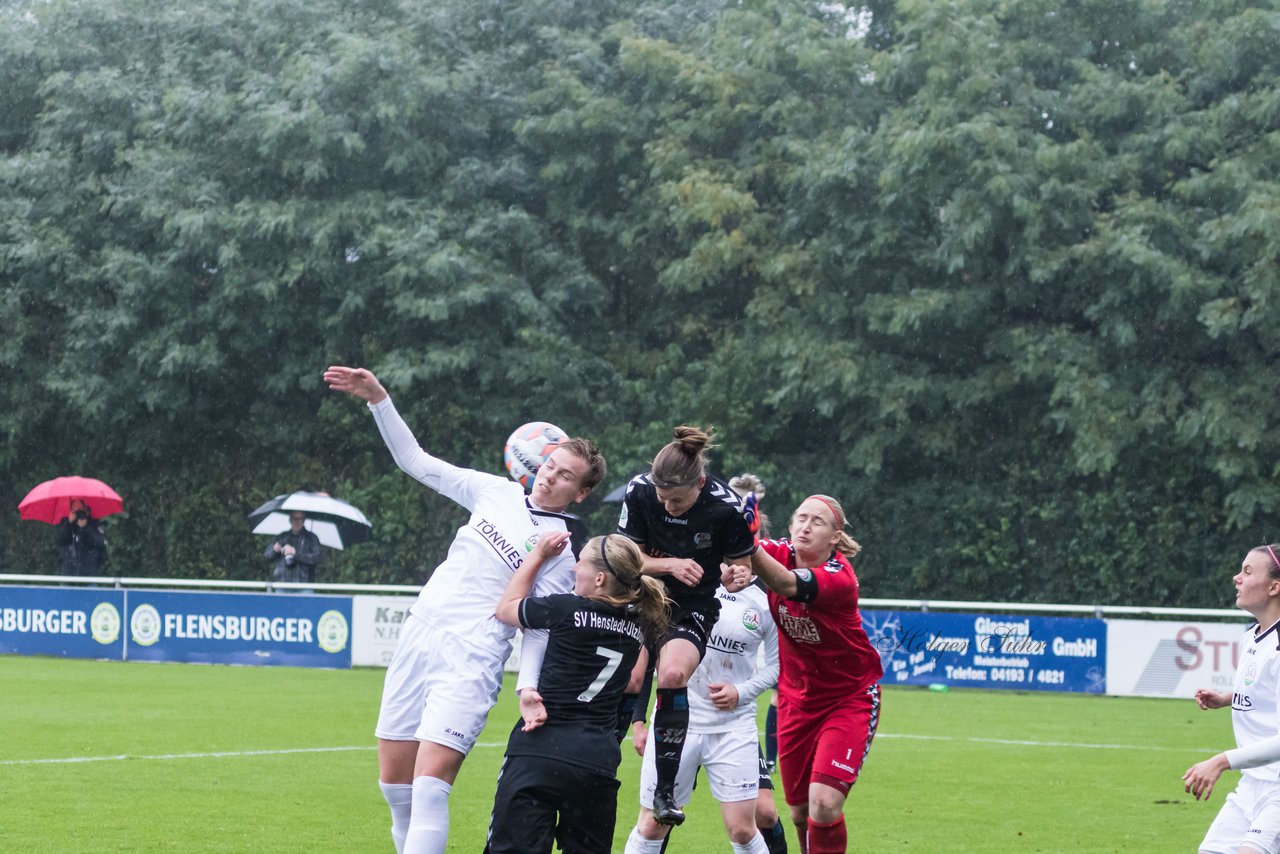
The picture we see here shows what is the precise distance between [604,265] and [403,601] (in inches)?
433

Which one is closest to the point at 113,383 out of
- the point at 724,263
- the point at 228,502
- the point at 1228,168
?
the point at 228,502

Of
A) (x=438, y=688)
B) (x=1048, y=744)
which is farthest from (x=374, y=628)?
(x=438, y=688)

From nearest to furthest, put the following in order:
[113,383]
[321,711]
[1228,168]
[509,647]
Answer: [509,647] < [321,711] < [1228,168] < [113,383]

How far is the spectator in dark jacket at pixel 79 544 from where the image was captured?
27.0 metres

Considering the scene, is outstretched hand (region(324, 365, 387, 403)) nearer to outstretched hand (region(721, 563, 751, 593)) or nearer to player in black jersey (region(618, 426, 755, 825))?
player in black jersey (region(618, 426, 755, 825))

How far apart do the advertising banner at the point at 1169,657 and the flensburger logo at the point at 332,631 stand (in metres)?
9.33

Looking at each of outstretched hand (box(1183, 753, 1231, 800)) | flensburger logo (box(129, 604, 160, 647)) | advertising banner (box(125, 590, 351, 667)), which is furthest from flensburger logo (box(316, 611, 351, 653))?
outstretched hand (box(1183, 753, 1231, 800))

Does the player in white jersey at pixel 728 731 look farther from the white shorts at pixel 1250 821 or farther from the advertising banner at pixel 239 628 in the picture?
the advertising banner at pixel 239 628

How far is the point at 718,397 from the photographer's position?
29.2m

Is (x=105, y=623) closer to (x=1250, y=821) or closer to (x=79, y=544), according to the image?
(x=79, y=544)

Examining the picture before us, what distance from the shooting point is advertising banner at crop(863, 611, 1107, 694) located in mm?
20781

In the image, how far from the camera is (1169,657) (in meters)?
20.3

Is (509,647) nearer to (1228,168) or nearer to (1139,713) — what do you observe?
(1139,713)

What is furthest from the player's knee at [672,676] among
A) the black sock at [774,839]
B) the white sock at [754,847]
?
the black sock at [774,839]
